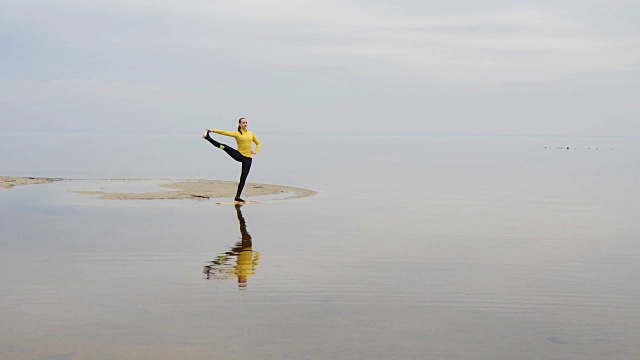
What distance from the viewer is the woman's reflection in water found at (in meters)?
11.3

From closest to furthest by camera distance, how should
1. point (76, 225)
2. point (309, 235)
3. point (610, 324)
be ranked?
point (610, 324), point (309, 235), point (76, 225)

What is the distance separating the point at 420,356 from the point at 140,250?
7587 millimetres

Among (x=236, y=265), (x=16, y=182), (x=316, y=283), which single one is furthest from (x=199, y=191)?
(x=316, y=283)

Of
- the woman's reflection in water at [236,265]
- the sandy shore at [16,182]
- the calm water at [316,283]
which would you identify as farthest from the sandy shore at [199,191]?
the woman's reflection in water at [236,265]

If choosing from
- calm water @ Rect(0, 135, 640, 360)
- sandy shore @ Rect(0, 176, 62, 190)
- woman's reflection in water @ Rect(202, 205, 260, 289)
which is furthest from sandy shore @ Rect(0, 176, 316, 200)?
woman's reflection in water @ Rect(202, 205, 260, 289)

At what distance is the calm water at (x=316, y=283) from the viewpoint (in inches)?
312

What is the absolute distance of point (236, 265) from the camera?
12.3m

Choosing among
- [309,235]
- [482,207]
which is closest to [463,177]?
[482,207]

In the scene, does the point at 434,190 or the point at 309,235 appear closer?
the point at 309,235

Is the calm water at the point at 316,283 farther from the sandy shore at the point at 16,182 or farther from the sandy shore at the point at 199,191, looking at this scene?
the sandy shore at the point at 16,182

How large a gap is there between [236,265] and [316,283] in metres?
1.89

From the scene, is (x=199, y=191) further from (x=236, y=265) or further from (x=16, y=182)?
(x=236, y=265)

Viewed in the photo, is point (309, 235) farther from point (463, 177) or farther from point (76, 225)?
point (463, 177)

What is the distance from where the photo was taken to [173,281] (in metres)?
11.0
